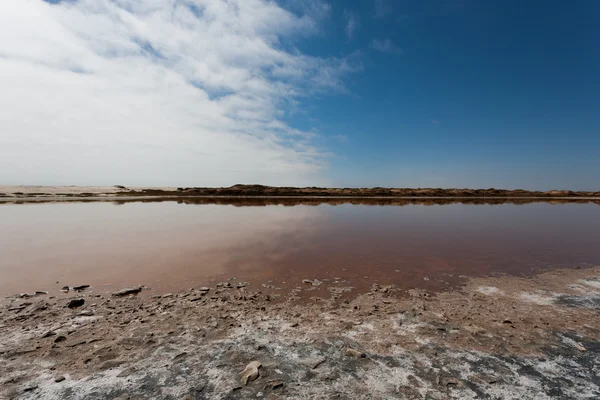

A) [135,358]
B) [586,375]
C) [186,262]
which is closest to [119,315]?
[135,358]

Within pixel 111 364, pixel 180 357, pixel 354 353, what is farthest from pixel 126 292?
pixel 354 353

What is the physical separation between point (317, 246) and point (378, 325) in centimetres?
685

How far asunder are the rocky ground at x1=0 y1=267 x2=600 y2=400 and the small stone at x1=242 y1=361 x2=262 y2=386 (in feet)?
0.06

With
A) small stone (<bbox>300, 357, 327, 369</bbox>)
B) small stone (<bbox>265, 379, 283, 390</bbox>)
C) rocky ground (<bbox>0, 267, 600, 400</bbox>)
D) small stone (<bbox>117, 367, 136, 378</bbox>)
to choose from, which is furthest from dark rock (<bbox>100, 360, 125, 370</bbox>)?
small stone (<bbox>300, 357, 327, 369</bbox>)

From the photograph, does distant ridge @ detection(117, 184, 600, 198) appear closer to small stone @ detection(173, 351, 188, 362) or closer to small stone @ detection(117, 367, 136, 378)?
small stone @ detection(173, 351, 188, 362)

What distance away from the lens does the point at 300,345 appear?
468 centimetres

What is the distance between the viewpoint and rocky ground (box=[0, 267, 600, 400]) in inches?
145

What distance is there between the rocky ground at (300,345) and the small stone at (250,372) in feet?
0.06

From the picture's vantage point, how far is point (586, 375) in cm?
390

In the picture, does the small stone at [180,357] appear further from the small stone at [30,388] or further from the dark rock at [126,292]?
the dark rock at [126,292]

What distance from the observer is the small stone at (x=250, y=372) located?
379 centimetres

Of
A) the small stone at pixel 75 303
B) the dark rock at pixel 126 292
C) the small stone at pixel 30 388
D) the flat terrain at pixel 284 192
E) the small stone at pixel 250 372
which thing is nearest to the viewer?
the small stone at pixel 30 388

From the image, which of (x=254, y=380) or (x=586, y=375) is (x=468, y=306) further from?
(x=254, y=380)

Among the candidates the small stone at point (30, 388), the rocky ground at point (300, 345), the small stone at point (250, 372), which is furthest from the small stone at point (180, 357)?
the small stone at point (30, 388)
